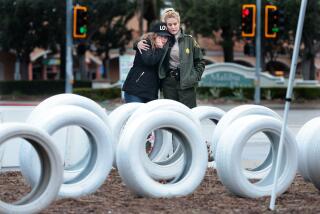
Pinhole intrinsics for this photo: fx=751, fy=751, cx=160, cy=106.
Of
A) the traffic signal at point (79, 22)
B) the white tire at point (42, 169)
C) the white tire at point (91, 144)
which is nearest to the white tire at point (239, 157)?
the white tire at point (91, 144)

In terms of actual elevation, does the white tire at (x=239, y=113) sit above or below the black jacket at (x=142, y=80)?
below

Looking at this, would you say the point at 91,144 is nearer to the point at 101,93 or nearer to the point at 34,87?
the point at 101,93

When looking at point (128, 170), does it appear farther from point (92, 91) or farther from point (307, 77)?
point (307, 77)

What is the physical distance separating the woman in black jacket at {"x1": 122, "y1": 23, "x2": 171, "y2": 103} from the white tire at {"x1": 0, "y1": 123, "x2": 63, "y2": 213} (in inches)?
117

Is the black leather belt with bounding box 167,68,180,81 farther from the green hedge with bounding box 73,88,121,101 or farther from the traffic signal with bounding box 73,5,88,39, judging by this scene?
the green hedge with bounding box 73,88,121,101

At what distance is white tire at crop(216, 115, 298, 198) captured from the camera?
22.1ft

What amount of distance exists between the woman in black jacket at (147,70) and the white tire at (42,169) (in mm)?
2982

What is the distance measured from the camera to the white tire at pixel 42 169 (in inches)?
221

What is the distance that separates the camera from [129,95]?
369 inches

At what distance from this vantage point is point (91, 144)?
277 inches

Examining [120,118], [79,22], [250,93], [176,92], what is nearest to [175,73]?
[176,92]

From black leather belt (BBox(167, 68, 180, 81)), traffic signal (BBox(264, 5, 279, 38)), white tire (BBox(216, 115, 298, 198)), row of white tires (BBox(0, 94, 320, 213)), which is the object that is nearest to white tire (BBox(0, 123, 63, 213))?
row of white tires (BBox(0, 94, 320, 213))

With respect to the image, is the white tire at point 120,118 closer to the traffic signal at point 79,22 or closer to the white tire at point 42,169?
the white tire at point 42,169

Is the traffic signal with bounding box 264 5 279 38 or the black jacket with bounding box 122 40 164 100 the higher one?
the traffic signal with bounding box 264 5 279 38
